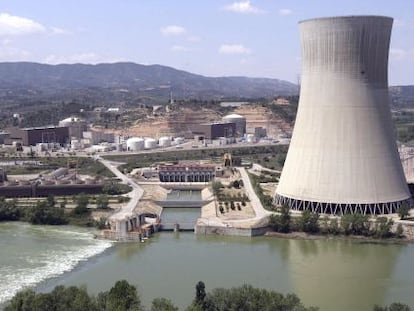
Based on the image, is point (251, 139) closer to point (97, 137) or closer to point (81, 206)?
point (97, 137)

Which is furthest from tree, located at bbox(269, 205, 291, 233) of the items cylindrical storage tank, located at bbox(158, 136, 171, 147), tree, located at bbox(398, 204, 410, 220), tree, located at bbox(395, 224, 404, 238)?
cylindrical storage tank, located at bbox(158, 136, 171, 147)

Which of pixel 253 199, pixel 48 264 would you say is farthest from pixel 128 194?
pixel 48 264

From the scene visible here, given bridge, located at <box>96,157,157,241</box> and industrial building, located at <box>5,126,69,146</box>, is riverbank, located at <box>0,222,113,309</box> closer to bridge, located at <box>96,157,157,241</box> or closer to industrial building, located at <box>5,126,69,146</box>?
bridge, located at <box>96,157,157,241</box>

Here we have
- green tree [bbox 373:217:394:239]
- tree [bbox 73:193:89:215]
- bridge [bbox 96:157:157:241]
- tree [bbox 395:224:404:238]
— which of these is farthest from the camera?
tree [bbox 73:193:89:215]

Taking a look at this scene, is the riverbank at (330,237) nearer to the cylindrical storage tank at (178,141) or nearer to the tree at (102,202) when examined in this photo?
the tree at (102,202)

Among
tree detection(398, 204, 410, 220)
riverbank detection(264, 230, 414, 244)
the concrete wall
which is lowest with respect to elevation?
riverbank detection(264, 230, 414, 244)

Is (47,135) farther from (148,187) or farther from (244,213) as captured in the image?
(244,213)
